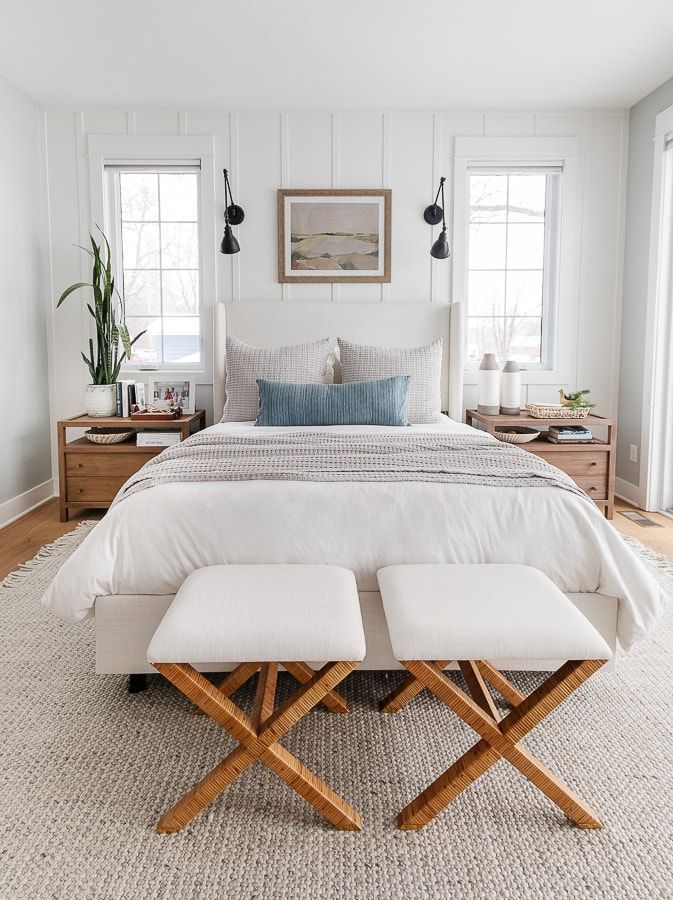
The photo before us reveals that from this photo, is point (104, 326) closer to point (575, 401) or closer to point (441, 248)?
point (441, 248)

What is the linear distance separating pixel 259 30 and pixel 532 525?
272 centimetres

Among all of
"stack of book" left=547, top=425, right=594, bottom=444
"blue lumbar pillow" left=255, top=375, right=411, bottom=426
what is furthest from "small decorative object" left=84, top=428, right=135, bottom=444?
"stack of book" left=547, top=425, right=594, bottom=444

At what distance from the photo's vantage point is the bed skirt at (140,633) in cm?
196

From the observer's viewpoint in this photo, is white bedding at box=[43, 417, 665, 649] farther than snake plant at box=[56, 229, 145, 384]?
No

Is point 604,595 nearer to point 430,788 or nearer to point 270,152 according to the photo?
point 430,788

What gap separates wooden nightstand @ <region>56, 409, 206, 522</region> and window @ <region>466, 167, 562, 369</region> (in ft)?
7.19

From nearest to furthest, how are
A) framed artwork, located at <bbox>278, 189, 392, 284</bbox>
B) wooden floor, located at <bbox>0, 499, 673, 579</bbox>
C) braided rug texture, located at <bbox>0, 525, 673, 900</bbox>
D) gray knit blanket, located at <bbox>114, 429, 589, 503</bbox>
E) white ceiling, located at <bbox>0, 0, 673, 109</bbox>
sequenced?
braided rug texture, located at <bbox>0, 525, 673, 900</bbox>, gray knit blanket, located at <bbox>114, 429, 589, 503</bbox>, white ceiling, located at <bbox>0, 0, 673, 109</bbox>, wooden floor, located at <bbox>0, 499, 673, 579</bbox>, framed artwork, located at <bbox>278, 189, 392, 284</bbox>

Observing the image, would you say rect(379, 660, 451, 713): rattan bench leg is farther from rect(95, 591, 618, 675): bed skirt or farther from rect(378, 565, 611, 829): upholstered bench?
rect(378, 565, 611, 829): upholstered bench

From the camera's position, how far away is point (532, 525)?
6.64ft

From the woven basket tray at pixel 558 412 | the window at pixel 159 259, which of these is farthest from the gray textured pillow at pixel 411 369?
the window at pixel 159 259

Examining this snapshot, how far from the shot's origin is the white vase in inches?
167

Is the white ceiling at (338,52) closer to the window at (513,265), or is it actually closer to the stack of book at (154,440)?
the window at (513,265)

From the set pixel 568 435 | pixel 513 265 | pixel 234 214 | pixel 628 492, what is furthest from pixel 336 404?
pixel 628 492

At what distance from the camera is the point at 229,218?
4387 millimetres
